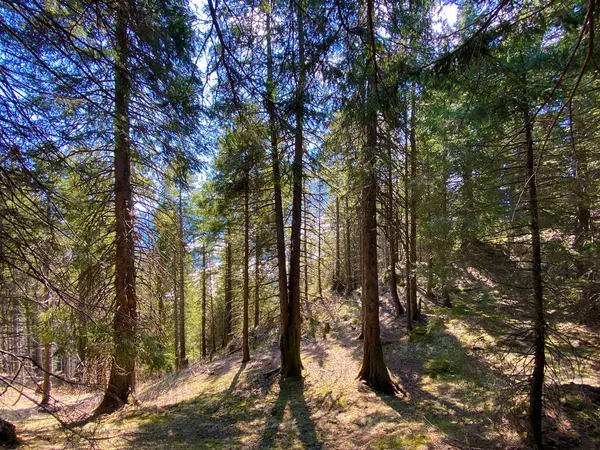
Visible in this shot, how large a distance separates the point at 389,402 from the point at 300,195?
5.88m

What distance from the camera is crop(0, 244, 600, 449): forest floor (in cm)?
539

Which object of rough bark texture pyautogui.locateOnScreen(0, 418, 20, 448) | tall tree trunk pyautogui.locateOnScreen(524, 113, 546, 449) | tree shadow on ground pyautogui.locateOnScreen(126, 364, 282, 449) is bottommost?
tree shadow on ground pyautogui.locateOnScreen(126, 364, 282, 449)

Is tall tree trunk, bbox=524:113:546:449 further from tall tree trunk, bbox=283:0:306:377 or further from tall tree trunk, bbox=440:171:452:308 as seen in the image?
tall tree trunk, bbox=283:0:306:377

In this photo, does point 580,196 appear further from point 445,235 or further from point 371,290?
point 371,290

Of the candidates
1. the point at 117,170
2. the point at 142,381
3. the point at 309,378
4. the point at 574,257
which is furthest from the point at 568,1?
the point at 142,381

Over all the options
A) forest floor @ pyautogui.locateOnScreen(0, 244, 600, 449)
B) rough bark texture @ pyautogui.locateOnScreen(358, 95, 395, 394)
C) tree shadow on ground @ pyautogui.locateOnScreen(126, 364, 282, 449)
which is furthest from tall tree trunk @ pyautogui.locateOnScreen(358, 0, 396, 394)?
tree shadow on ground @ pyautogui.locateOnScreen(126, 364, 282, 449)

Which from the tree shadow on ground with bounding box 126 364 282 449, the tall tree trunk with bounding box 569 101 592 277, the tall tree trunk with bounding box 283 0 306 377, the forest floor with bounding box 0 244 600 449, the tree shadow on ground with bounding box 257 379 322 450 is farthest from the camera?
the tall tree trunk with bounding box 283 0 306 377

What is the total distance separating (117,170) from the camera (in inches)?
320

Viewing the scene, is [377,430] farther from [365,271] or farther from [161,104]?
[161,104]

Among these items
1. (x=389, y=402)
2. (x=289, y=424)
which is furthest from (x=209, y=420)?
(x=389, y=402)

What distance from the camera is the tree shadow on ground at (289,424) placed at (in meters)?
6.02

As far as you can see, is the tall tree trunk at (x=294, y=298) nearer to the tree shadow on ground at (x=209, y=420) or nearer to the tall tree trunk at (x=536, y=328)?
the tree shadow on ground at (x=209, y=420)

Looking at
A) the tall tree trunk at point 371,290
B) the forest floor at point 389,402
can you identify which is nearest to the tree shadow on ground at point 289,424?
the forest floor at point 389,402

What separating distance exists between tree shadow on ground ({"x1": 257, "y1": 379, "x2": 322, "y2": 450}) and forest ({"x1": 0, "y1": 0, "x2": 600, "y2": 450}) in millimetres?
65
